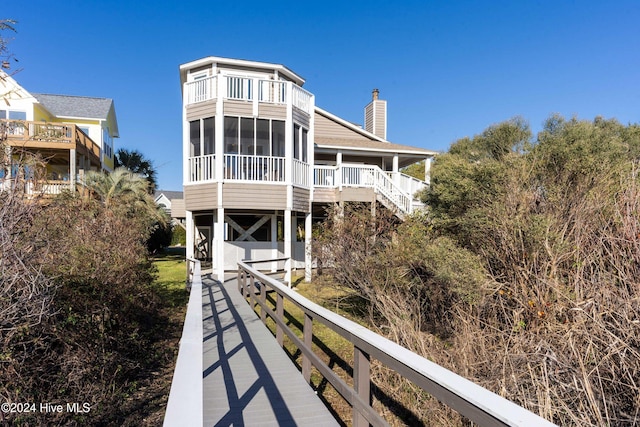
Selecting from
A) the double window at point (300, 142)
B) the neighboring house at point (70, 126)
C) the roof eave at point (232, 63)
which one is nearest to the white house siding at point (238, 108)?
the double window at point (300, 142)

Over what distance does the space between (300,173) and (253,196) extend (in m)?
2.23

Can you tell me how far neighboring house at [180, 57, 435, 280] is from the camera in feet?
43.9

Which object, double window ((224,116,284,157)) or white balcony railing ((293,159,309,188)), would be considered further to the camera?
white balcony railing ((293,159,309,188))

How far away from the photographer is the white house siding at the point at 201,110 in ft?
44.0

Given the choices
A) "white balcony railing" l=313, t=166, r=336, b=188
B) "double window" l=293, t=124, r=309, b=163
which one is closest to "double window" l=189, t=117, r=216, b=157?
"double window" l=293, t=124, r=309, b=163

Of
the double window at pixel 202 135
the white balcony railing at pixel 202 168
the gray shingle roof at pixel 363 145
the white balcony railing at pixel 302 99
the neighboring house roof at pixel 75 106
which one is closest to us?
the white balcony railing at pixel 202 168

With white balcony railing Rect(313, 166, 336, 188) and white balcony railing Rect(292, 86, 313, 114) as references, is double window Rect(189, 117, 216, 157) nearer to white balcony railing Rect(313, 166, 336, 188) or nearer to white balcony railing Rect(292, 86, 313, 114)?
white balcony railing Rect(292, 86, 313, 114)

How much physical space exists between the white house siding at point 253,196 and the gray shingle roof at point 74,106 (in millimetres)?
20129

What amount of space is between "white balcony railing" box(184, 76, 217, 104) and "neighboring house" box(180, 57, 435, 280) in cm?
4

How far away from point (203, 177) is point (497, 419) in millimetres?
13272

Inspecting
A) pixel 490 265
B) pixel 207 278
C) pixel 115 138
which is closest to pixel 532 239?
pixel 490 265

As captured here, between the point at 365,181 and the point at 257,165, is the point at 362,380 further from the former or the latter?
the point at 365,181

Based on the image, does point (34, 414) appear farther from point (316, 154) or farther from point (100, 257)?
point (316, 154)

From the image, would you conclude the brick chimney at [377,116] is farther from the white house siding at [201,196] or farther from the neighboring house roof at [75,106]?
the neighboring house roof at [75,106]
